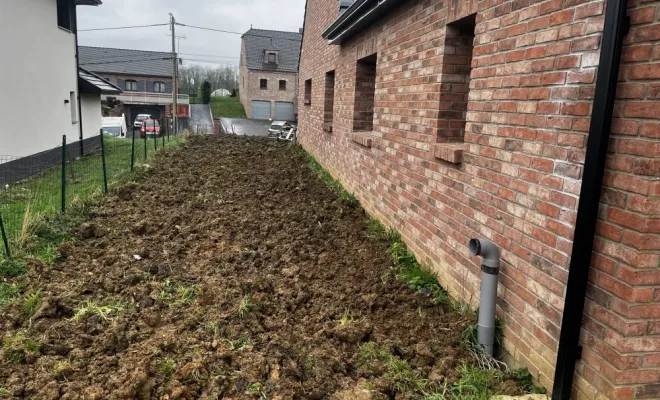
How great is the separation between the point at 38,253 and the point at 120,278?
137 cm

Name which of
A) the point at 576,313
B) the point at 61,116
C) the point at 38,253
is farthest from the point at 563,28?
the point at 61,116

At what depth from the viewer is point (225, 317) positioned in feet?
12.1

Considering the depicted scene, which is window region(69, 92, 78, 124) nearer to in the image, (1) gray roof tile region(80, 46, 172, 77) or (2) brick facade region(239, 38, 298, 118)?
(2) brick facade region(239, 38, 298, 118)

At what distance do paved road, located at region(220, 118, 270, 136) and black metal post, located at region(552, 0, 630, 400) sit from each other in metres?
32.6

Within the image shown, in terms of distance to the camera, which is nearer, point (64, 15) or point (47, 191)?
point (47, 191)

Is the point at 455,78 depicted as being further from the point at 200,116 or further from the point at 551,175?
the point at 200,116

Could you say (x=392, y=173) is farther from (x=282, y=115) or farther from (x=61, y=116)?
(x=282, y=115)

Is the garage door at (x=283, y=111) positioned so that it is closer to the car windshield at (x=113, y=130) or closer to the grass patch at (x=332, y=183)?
the car windshield at (x=113, y=130)

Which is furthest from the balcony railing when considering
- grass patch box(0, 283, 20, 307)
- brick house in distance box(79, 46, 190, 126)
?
grass patch box(0, 283, 20, 307)

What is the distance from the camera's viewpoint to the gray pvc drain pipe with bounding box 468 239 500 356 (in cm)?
299

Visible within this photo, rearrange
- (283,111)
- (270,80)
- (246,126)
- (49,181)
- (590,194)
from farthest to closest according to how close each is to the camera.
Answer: (283,111) → (270,80) → (246,126) → (49,181) → (590,194)

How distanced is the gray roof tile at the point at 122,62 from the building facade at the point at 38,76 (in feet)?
106

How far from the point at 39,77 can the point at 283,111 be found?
33832 millimetres

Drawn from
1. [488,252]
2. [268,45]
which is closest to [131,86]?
[268,45]
